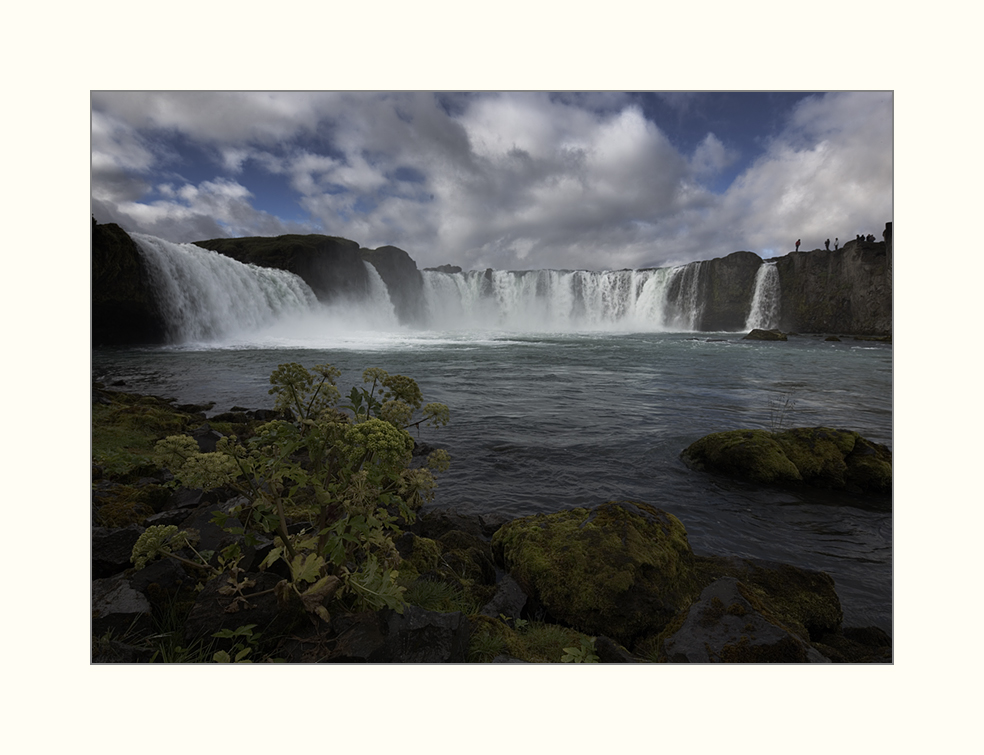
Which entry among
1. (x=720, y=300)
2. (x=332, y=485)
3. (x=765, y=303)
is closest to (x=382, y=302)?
(x=765, y=303)

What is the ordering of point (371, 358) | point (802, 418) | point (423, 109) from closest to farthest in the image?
point (423, 109), point (802, 418), point (371, 358)

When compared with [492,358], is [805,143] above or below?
above

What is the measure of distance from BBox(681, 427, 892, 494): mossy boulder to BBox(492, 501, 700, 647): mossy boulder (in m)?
2.17

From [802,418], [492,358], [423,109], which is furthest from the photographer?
[492,358]

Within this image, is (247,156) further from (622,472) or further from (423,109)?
(622,472)

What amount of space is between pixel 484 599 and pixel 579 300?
40.8 m

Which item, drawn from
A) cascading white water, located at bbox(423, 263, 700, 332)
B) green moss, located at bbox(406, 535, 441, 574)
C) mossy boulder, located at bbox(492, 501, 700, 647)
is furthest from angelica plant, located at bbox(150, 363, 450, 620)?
cascading white water, located at bbox(423, 263, 700, 332)

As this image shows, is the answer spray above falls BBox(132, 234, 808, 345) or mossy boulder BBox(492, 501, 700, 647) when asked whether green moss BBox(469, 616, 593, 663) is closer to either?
mossy boulder BBox(492, 501, 700, 647)

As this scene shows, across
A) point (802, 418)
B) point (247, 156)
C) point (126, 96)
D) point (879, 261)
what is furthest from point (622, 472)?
point (126, 96)

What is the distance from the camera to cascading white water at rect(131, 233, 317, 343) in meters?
16.0

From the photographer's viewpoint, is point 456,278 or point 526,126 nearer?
point 526,126

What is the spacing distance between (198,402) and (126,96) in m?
5.15

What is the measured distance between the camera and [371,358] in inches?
460

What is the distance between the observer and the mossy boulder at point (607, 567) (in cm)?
264
